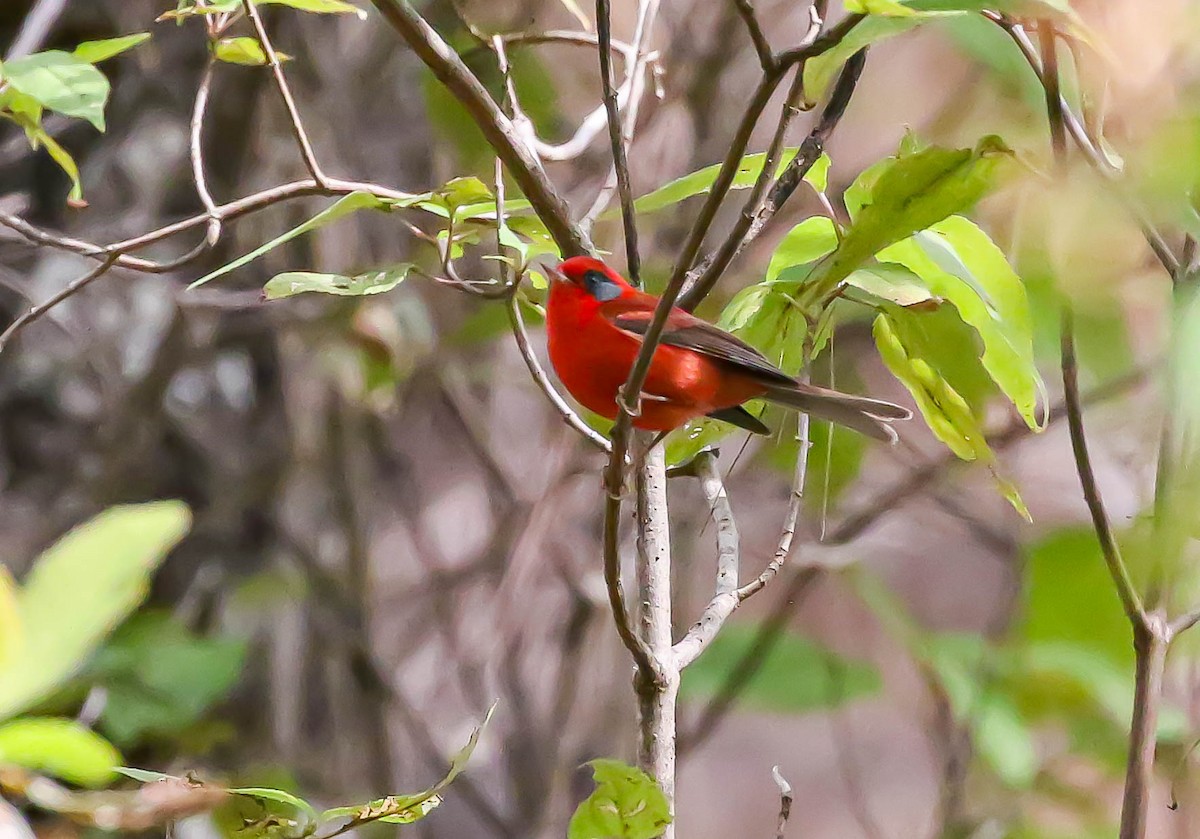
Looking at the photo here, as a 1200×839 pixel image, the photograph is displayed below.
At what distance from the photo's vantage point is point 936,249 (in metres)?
0.78

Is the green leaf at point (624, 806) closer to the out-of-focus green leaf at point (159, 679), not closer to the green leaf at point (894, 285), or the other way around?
the green leaf at point (894, 285)

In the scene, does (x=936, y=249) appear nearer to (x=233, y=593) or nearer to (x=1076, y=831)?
(x=1076, y=831)

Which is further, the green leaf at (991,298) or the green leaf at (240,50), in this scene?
the green leaf at (240,50)

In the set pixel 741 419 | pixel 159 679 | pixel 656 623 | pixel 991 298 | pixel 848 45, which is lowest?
pixel 159 679

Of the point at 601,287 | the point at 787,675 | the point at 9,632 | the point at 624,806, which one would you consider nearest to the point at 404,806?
the point at 624,806

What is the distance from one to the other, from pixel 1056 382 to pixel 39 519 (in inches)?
75.9

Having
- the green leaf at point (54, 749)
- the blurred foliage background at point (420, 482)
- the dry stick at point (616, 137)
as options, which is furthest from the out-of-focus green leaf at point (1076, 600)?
the green leaf at point (54, 749)

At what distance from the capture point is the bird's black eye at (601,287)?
1.29m

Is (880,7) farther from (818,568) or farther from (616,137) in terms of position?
(818,568)

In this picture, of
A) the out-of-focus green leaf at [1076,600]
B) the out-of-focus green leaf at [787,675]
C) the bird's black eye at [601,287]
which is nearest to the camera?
the bird's black eye at [601,287]

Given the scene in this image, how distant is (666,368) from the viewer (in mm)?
1241

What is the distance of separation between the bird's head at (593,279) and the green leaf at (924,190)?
0.48m

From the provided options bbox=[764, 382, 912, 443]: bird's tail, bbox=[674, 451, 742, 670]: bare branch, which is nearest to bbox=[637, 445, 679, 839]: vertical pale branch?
bbox=[674, 451, 742, 670]: bare branch

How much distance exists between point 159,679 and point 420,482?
1141mm
